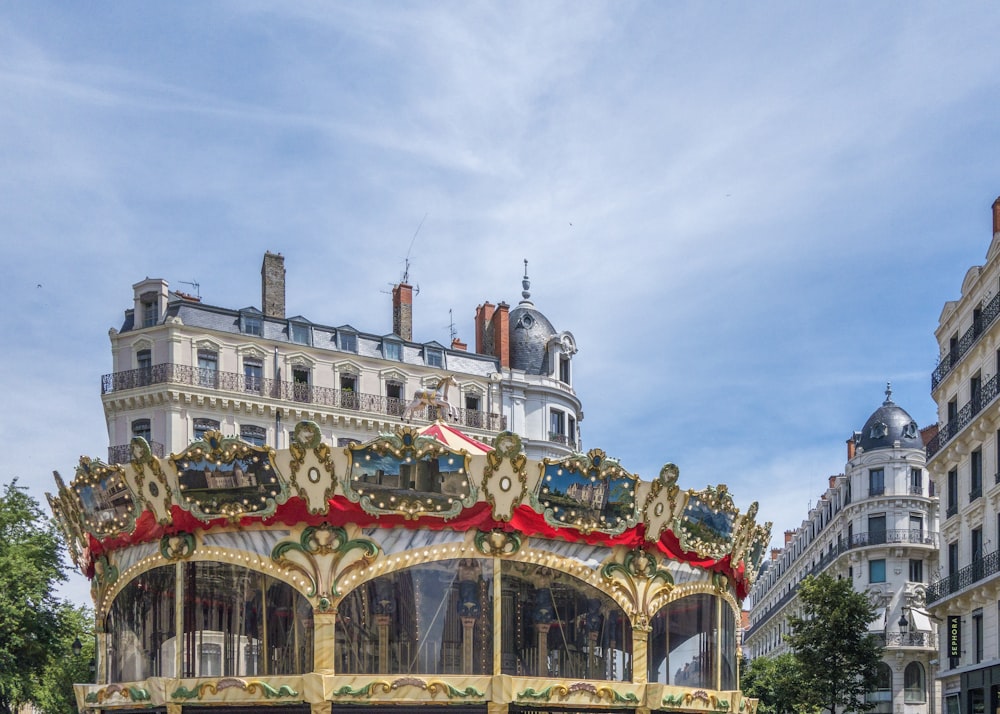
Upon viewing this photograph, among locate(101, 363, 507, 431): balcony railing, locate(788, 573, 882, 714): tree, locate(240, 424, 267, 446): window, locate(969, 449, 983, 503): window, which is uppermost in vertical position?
locate(101, 363, 507, 431): balcony railing

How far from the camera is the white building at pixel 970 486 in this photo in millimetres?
40750

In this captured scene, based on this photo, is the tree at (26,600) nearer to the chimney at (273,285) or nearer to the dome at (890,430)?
Answer: the chimney at (273,285)

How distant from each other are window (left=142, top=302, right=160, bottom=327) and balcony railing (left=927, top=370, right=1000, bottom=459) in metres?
28.4

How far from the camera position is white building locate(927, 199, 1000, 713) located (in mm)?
40750

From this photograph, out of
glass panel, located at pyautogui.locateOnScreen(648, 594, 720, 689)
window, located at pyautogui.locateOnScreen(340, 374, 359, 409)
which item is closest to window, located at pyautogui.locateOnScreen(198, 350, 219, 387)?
window, located at pyautogui.locateOnScreen(340, 374, 359, 409)

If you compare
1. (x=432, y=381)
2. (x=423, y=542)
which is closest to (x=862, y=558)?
(x=432, y=381)

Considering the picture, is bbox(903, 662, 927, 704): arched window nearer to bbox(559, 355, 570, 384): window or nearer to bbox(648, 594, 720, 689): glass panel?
bbox(559, 355, 570, 384): window

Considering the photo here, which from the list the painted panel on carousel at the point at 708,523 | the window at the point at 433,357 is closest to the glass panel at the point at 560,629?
the painted panel on carousel at the point at 708,523

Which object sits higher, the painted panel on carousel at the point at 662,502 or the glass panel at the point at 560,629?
the painted panel on carousel at the point at 662,502

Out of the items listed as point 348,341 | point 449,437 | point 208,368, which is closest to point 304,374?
point 348,341

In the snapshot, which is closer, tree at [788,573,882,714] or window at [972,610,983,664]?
window at [972,610,983,664]

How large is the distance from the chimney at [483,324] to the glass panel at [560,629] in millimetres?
31292

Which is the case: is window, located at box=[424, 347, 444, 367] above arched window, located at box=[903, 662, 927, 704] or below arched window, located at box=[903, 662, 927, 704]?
above

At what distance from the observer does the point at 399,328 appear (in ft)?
170
